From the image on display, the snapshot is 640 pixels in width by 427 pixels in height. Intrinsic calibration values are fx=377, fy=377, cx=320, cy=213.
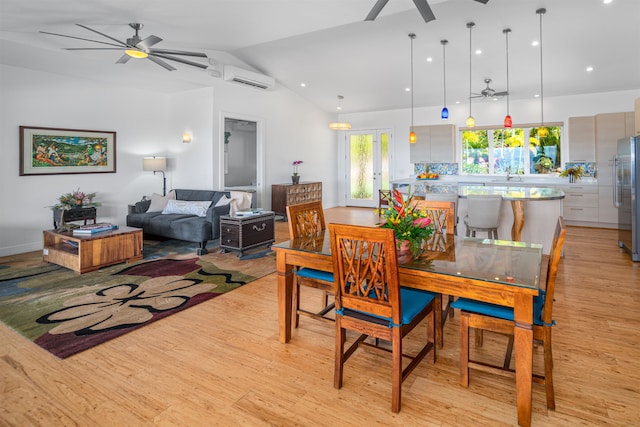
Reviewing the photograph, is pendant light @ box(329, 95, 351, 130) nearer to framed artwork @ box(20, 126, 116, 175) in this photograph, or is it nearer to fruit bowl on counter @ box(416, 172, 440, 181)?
fruit bowl on counter @ box(416, 172, 440, 181)

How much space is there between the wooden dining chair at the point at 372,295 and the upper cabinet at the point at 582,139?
287 inches

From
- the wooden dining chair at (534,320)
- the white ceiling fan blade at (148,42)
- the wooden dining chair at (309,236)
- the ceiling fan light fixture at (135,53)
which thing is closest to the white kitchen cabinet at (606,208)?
the wooden dining chair at (534,320)

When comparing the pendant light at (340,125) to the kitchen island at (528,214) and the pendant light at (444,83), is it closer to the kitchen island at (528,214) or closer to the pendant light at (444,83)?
the pendant light at (444,83)

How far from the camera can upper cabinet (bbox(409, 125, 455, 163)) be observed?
9.06 m

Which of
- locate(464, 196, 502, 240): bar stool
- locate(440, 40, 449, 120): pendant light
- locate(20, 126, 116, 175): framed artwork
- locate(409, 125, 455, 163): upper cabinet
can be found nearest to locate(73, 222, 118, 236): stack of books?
locate(20, 126, 116, 175): framed artwork

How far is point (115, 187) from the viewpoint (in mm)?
7043

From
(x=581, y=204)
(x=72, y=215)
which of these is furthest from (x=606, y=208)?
(x=72, y=215)

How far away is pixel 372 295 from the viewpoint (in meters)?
2.15

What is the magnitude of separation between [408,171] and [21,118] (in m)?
8.11

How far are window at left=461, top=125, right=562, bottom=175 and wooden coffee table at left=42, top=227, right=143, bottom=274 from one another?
7467mm

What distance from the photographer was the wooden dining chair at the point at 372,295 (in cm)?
193

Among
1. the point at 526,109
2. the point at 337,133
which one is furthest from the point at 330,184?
the point at 526,109

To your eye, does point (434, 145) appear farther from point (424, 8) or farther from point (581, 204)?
point (424, 8)

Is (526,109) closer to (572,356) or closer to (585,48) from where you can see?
(585,48)
